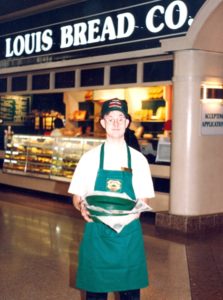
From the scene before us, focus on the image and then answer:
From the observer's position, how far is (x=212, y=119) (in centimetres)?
1028

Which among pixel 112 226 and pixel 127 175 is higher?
pixel 127 175

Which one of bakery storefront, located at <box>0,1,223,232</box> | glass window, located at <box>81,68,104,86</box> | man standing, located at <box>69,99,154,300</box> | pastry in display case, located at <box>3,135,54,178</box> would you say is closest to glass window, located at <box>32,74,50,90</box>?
bakery storefront, located at <box>0,1,223,232</box>

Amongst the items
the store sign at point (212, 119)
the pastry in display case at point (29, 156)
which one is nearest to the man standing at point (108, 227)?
the store sign at point (212, 119)

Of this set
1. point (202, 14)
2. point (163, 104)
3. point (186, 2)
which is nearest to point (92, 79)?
point (163, 104)

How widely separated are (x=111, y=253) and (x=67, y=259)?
3254 millimetres

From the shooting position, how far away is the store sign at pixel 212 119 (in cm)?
1016

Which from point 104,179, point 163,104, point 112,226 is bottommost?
point 112,226

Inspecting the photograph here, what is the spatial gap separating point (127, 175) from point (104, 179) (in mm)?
180

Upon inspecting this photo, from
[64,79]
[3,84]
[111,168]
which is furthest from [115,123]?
[3,84]

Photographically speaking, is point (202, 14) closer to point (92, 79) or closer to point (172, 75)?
point (172, 75)

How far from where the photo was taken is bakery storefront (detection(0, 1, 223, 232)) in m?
10.1

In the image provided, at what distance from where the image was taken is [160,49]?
35.4ft

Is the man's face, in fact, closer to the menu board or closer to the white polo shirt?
the white polo shirt

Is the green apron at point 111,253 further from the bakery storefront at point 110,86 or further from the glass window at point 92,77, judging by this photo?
the glass window at point 92,77
